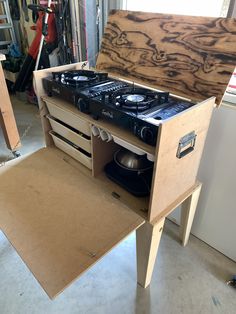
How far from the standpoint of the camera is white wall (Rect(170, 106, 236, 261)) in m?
1.11

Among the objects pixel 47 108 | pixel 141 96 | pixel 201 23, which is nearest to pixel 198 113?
pixel 141 96

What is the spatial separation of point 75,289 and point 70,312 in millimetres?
111

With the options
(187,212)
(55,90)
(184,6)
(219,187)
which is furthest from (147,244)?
(184,6)

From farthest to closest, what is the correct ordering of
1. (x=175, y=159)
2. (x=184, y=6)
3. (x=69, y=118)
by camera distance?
(x=184, y=6) → (x=69, y=118) → (x=175, y=159)

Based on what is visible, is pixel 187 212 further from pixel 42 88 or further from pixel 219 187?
pixel 42 88

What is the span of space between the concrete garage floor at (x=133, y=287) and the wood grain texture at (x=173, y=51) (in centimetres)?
94

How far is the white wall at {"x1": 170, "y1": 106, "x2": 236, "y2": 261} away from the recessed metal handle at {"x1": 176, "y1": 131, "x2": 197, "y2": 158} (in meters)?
0.28

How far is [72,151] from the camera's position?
1.21 metres

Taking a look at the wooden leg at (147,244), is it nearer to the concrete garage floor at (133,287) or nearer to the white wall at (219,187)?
the concrete garage floor at (133,287)

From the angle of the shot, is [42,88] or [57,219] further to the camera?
[42,88]

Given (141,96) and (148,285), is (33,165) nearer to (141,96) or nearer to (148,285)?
(141,96)

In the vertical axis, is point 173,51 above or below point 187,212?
above

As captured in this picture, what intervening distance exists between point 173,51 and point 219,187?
0.69m

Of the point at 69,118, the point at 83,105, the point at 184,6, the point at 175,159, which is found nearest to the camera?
the point at 175,159
